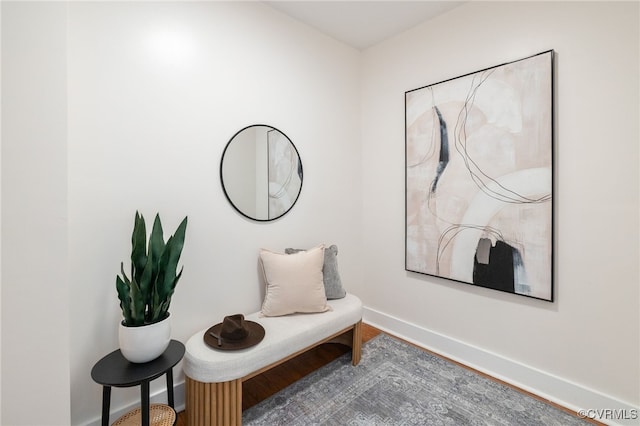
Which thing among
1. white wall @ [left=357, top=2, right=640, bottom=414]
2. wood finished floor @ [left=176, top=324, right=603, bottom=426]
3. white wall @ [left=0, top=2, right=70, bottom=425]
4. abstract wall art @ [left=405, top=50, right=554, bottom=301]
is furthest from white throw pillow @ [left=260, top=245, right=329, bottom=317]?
white wall @ [left=0, top=2, right=70, bottom=425]

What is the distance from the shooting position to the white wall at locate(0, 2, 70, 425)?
900 millimetres

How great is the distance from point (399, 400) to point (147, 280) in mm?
1644

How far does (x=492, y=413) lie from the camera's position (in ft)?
5.85

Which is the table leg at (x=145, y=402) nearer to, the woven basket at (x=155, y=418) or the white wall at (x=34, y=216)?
the woven basket at (x=155, y=418)

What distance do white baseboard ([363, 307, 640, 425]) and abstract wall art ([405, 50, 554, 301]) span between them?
1.69 ft

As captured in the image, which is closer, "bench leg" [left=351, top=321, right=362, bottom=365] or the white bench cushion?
the white bench cushion

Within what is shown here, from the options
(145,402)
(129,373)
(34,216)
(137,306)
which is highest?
(34,216)

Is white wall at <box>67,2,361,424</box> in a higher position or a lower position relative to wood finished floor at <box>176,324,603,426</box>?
higher

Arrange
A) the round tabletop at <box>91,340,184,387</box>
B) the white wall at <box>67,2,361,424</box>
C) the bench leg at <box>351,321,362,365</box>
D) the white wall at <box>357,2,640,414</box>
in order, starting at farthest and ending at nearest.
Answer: the bench leg at <box>351,321,362,365</box> → the white wall at <box>357,2,640,414</box> → the white wall at <box>67,2,361,424</box> → the round tabletop at <box>91,340,184,387</box>

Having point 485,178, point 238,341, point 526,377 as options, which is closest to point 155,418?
point 238,341

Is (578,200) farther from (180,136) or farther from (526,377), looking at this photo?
(180,136)

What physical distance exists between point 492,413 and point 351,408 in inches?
32.8

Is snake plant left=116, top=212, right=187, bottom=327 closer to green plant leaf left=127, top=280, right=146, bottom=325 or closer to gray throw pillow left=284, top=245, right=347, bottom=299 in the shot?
green plant leaf left=127, top=280, right=146, bottom=325

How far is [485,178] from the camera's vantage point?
2.16m
